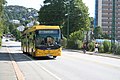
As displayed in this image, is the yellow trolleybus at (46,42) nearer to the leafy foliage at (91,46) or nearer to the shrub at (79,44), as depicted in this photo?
the leafy foliage at (91,46)

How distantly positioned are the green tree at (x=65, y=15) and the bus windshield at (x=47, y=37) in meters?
62.1

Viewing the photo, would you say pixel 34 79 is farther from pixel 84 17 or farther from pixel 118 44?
pixel 84 17

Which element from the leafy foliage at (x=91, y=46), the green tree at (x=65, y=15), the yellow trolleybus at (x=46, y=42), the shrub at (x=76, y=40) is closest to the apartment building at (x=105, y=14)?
the green tree at (x=65, y=15)

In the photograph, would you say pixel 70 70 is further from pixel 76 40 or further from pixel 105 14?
pixel 105 14

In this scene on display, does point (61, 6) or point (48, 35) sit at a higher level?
point (61, 6)

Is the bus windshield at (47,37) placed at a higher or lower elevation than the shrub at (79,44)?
higher

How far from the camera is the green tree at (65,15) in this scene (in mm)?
96312

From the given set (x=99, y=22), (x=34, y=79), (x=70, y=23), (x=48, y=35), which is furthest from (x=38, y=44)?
(x=99, y=22)

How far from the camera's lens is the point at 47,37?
3275 cm

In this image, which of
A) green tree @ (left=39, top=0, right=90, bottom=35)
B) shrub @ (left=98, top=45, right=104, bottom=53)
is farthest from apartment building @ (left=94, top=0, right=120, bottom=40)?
shrub @ (left=98, top=45, right=104, bottom=53)

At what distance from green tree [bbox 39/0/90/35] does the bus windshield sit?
204 feet

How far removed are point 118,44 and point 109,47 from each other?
4794 millimetres

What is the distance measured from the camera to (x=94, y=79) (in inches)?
651

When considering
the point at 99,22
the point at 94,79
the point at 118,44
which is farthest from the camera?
the point at 99,22
